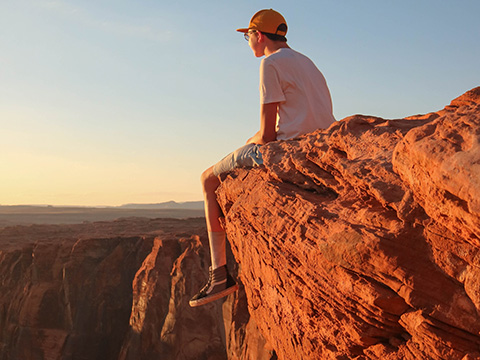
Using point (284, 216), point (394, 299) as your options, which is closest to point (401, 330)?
point (394, 299)

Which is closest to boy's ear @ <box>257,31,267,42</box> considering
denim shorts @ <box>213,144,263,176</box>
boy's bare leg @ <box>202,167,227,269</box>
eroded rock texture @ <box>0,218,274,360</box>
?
denim shorts @ <box>213,144,263,176</box>

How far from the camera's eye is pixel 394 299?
8.71 ft

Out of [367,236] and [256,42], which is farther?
[256,42]

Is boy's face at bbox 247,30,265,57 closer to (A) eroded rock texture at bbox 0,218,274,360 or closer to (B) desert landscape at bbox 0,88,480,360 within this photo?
(B) desert landscape at bbox 0,88,480,360

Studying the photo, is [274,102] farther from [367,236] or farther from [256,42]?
[367,236]

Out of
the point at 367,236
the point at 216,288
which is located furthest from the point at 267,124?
the point at 367,236

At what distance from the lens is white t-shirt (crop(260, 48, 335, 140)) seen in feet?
12.8

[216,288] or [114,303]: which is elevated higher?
[216,288]

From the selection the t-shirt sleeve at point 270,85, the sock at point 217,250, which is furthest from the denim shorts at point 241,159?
the sock at point 217,250

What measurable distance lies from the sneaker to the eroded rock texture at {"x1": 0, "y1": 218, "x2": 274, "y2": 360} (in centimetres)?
911

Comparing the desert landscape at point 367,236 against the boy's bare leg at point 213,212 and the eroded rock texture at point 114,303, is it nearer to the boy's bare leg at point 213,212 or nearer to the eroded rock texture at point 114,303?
the boy's bare leg at point 213,212

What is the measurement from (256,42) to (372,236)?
2.22m

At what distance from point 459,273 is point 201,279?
13.1 meters

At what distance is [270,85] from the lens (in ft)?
12.8
